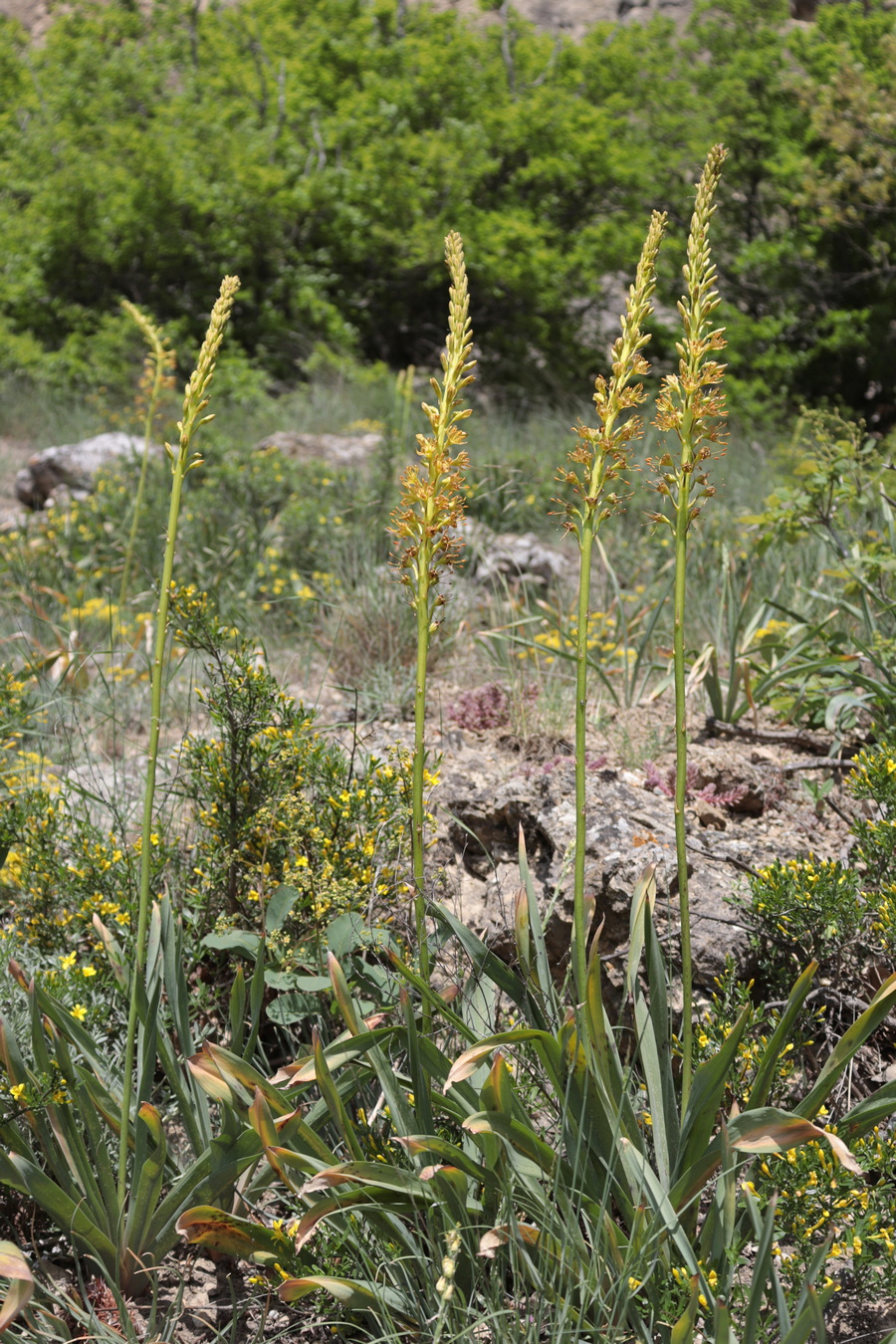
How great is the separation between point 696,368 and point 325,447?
727cm

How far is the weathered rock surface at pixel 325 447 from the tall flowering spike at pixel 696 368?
666cm

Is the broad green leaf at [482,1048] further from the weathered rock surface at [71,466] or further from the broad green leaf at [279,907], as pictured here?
the weathered rock surface at [71,466]

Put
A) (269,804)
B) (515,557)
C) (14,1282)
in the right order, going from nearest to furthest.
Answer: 1. (14,1282)
2. (269,804)
3. (515,557)

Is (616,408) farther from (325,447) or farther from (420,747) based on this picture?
(325,447)

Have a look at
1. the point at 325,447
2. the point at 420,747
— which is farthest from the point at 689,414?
the point at 325,447

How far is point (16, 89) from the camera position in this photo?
52.5ft

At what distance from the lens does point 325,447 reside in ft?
27.8

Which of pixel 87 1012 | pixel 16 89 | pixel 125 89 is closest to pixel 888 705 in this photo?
pixel 87 1012

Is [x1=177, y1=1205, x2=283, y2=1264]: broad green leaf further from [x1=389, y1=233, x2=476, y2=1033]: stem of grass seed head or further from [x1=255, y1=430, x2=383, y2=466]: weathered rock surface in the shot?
[x1=255, y1=430, x2=383, y2=466]: weathered rock surface

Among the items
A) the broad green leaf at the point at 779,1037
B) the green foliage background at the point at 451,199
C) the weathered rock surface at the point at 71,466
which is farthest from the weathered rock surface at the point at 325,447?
the broad green leaf at the point at 779,1037

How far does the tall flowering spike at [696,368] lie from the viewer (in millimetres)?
1459

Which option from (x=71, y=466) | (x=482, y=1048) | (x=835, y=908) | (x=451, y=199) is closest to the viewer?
(x=482, y=1048)

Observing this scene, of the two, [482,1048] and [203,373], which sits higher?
[203,373]

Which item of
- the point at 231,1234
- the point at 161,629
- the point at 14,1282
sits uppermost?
the point at 161,629
